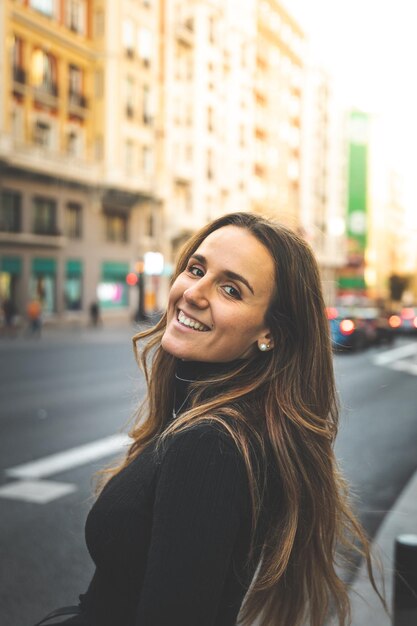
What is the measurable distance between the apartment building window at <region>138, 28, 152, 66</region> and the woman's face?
140 ft

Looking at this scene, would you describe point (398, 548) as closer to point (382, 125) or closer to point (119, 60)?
point (119, 60)

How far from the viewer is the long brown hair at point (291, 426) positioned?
1.61 meters

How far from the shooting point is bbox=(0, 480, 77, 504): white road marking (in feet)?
19.6

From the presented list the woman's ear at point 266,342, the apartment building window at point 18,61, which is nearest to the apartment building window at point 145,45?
the apartment building window at point 18,61

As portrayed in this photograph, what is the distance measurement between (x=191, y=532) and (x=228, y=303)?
573mm

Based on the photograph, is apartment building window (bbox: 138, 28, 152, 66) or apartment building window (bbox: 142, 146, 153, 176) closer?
apartment building window (bbox: 138, 28, 152, 66)

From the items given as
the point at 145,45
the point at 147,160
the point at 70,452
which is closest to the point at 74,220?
the point at 147,160

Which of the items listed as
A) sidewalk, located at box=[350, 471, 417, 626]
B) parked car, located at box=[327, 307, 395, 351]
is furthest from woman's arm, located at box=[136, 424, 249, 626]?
parked car, located at box=[327, 307, 395, 351]

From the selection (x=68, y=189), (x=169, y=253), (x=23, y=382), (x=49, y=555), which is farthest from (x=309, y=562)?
(x=169, y=253)

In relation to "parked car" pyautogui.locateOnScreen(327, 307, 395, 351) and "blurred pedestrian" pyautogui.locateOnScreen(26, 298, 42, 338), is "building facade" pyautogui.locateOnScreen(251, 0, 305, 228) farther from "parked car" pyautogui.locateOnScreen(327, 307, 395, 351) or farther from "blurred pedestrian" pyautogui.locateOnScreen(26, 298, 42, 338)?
"blurred pedestrian" pyautogui.locateOnScreen(26, 298, 42, 338)

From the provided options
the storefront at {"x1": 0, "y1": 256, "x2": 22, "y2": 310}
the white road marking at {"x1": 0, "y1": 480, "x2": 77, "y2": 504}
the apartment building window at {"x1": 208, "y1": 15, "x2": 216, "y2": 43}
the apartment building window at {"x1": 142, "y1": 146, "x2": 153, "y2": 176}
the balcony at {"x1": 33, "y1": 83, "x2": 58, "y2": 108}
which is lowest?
the white road marking at {"x1": 0, "y1": 480, "x2": 77, "y2": 504}

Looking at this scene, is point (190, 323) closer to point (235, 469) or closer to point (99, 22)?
point (235, 469)

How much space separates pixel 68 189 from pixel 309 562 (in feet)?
119

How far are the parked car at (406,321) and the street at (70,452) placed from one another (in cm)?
2247
